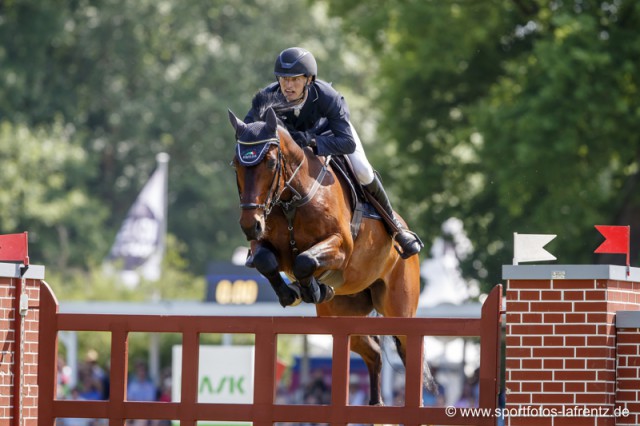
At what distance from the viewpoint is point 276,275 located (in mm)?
8047

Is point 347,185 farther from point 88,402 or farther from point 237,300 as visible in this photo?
point 237,300

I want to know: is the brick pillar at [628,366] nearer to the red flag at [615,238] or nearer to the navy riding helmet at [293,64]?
the red flag at [615,238]

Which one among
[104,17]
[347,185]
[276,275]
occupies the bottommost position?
[276,275]

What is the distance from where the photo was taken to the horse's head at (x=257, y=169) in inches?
293

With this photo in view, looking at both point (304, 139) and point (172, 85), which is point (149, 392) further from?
point (172, 85)

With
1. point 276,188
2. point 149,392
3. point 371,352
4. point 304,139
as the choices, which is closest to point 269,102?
point 304,139

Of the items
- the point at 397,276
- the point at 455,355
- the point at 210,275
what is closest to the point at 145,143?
the point at 455,355

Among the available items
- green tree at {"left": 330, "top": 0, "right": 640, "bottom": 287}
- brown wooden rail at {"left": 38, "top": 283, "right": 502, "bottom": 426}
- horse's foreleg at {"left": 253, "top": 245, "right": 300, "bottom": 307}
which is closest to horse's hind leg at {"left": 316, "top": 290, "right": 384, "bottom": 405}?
horse's foreleg at {"left": 253, "top": 245, "right": 300, "bottom": 307}

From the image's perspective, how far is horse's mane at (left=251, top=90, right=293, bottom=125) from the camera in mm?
8312

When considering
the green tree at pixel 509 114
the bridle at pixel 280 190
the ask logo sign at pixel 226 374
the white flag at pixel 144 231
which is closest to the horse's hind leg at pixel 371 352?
the bridle at pixel 280 190

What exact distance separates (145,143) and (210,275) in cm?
2436

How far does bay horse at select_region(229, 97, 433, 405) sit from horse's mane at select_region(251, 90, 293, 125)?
29mm

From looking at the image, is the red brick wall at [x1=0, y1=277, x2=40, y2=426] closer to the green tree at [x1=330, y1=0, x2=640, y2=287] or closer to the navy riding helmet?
the navy riding helmet

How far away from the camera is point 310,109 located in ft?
27.8
